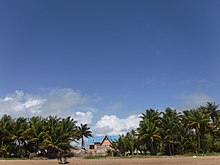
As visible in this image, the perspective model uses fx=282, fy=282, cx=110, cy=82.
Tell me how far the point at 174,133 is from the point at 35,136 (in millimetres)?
27634

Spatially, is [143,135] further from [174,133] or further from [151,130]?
[174,133]

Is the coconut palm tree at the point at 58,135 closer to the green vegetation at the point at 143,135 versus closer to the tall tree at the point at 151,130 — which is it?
the green vegetation at the point at 143,135

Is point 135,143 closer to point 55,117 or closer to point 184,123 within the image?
point 184,123

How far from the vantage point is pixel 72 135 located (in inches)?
2232

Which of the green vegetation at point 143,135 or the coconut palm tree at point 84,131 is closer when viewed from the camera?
the green vegetation at point 143,135

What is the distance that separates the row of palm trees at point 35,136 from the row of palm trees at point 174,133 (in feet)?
45.0

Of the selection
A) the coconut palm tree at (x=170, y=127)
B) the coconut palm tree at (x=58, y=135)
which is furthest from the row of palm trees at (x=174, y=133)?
the coconut palm tree at (x=58, y=135)

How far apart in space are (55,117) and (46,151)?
7.00 metres

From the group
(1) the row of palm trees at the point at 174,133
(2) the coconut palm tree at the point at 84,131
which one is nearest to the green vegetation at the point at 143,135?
(1) the row of palm trees at the point at 174,133

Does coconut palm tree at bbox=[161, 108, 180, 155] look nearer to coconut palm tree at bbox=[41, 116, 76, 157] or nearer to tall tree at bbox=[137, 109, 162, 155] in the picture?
tall tree at bbox=[137, 109, 162, 155]

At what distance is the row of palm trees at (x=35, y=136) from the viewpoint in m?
53.2

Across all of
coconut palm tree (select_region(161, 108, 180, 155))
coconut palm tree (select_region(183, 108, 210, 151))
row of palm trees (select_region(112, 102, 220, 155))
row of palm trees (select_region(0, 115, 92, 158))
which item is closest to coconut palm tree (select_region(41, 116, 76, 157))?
row of palm trees (select_region(0, 115, 92, 158))

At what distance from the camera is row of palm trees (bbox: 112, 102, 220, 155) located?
184ft

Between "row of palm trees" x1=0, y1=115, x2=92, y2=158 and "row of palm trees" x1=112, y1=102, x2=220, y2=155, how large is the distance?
13712 millimetres
